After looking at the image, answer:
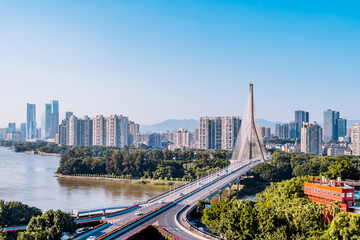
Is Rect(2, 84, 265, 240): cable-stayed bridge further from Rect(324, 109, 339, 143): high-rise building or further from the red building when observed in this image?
Rect(324, 109, 339, 143): high-rise building

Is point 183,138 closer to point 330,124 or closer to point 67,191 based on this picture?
point 330,124

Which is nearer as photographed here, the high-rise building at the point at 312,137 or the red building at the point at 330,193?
the red building at the point at 330,193

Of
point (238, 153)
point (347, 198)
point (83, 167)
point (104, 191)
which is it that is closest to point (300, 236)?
point (347, 198)

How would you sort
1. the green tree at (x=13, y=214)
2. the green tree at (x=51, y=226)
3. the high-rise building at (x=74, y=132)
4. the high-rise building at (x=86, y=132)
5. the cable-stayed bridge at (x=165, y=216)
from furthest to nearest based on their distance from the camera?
the high-rise building at (x=74, y=132) < the high-rise building at (x=86, y=132) < the green tree at (x=13, y=214) < the cable-stayed bridge at (x=165, y=216) < the green tree at (x=51, y=226)

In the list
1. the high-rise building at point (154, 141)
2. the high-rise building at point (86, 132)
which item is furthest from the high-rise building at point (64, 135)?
the high-rise building at point (154, 141)

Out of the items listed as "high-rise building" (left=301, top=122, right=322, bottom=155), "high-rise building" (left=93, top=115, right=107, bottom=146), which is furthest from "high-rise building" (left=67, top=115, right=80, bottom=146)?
"high-rise building" (left=301, top=122, right=322, bottom=155)

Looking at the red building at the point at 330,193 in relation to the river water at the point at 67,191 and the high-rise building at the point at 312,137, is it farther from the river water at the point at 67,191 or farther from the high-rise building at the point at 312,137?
the high-rise building at the point at 312,137
